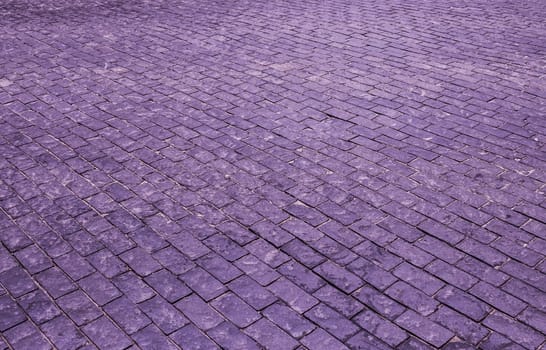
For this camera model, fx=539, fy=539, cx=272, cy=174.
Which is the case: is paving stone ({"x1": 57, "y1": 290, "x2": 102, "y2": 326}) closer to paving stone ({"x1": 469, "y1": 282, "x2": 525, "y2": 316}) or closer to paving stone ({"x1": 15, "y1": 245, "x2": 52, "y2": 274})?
paving stone ({"x1": 15, "y1": 245, "x2": 52, "y2": 274})

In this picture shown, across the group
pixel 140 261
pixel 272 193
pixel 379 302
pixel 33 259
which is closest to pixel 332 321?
pixel 379 302

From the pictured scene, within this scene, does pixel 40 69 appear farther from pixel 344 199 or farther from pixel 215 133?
pixel 344 199

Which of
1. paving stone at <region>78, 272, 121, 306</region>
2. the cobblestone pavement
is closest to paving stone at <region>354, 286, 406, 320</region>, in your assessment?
the cobblestone pavement

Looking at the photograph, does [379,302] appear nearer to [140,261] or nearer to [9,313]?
[140,261]

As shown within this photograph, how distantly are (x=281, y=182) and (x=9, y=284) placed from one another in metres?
2.78

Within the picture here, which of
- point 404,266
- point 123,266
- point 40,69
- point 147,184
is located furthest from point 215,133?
point 40,69

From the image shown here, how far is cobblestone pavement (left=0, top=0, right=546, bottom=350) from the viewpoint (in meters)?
4.12

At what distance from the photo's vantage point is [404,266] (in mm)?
4656

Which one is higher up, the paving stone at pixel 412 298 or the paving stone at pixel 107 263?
the paving stone at pixel 412 298

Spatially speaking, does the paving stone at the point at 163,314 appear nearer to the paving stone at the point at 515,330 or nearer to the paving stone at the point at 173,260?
the paving stone at the point at 173,260

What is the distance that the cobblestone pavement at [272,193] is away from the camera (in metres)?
4.12

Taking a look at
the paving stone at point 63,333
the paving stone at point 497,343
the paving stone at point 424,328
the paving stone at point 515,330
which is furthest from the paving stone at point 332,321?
the paving stone at point 63,333

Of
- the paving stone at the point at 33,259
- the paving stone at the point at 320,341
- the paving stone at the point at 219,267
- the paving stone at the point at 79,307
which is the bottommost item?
the paving stone at the point at 33,259

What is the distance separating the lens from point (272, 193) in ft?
18.5
